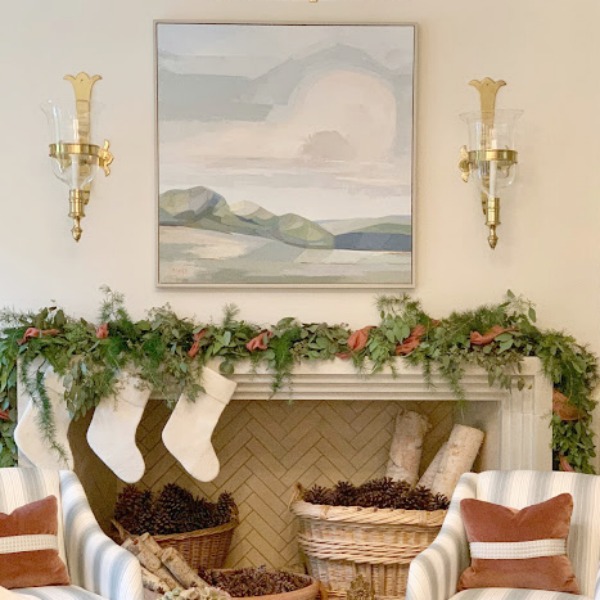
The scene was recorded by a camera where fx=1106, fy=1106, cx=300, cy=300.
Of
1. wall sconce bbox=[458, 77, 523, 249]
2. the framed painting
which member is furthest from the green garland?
wall sconce bbox=[458, 77, 523, 249]

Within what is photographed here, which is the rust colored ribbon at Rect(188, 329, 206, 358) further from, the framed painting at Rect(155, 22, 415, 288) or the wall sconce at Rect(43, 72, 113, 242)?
the wall sconce at Rect(43, 72, 113, 242)

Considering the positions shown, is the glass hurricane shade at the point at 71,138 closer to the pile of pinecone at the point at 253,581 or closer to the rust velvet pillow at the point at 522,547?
the pile of pinecone at the point at 253,581

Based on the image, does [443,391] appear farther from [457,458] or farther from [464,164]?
[464,164]

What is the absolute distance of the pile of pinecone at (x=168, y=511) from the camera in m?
4.59

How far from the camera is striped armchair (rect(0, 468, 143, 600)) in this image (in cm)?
341

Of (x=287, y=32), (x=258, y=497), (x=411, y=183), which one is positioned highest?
(x=287, y=32)

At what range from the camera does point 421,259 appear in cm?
460

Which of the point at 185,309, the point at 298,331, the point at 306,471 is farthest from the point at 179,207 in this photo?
the point at 306,471

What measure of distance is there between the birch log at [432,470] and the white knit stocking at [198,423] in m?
0.96

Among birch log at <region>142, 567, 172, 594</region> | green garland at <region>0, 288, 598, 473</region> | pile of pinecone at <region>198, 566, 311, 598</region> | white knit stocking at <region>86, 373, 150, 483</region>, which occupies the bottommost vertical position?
pile of pinecone at <region>198, 566, 311, 598</region>

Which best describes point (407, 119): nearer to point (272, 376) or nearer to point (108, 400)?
point (272, 376)

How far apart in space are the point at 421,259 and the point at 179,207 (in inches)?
40.4

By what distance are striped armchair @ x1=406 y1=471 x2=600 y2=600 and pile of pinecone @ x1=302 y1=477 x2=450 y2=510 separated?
20.9 inches

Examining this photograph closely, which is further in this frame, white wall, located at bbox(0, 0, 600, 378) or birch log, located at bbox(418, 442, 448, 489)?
birch log, located at bbox(418, 442, 448, 489)
